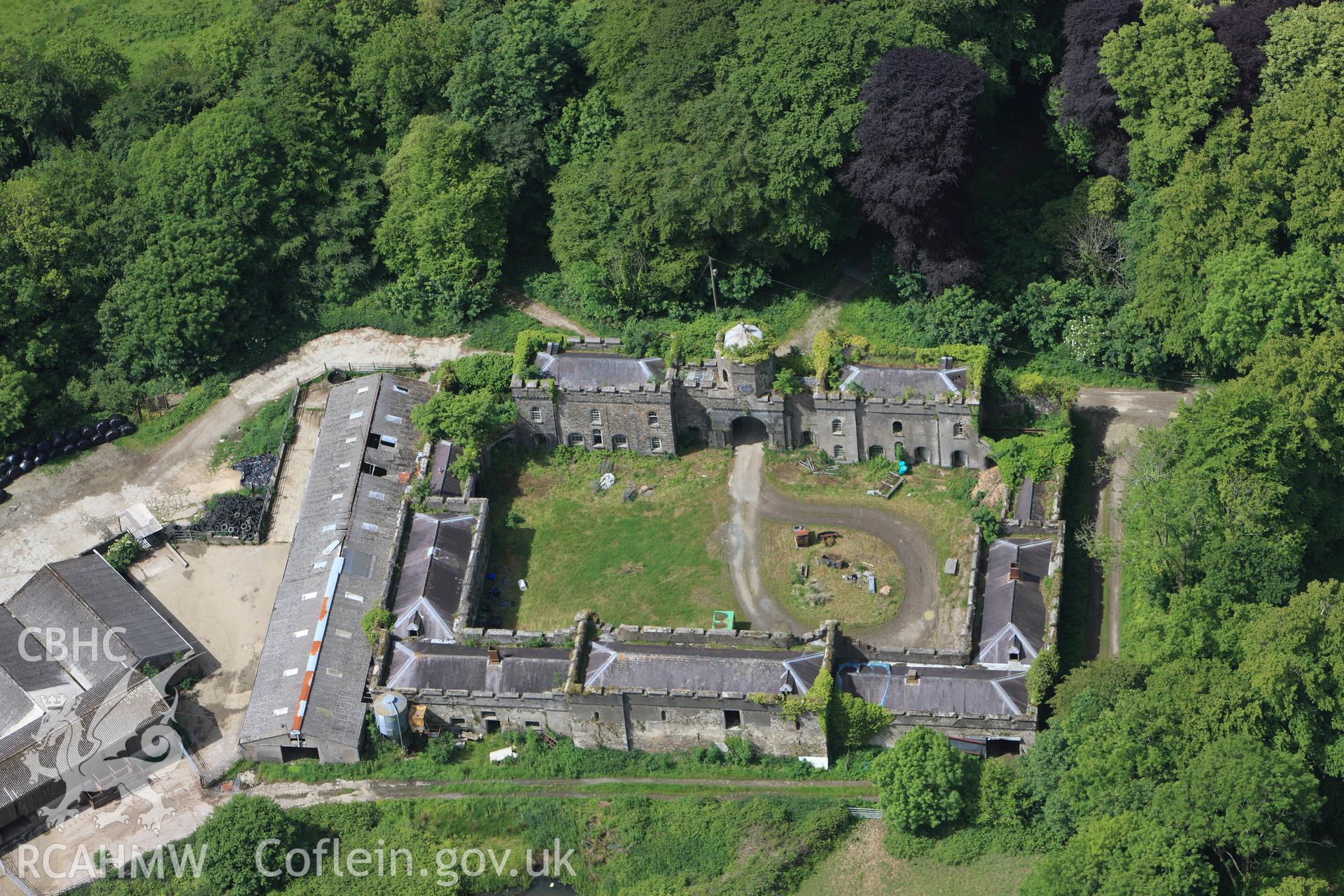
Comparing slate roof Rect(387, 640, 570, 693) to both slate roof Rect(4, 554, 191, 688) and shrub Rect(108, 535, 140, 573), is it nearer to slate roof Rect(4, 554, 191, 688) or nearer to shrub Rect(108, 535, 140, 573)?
slate roof Rect(4, 554, 191, 688)

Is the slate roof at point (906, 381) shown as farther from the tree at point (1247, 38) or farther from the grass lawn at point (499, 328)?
the tree at point (1247, 38)

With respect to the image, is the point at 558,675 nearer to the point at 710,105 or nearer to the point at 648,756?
the point at 648,756

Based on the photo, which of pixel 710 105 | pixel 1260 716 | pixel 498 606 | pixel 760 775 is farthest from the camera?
pixel 710 105

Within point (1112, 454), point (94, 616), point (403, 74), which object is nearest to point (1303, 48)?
point (1112, 454)

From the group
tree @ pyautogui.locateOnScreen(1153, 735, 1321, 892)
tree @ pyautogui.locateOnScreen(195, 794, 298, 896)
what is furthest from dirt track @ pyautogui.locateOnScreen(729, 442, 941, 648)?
tree @ pyautogui.locateOnScreen(195, 794, 298, 896)

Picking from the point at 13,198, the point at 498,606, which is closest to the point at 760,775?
the point at 498,606

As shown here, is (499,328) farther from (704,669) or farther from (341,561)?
(704,669)
